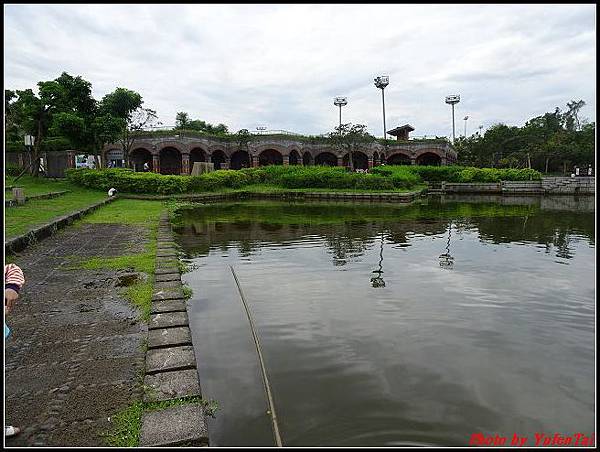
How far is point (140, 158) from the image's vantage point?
135 feet

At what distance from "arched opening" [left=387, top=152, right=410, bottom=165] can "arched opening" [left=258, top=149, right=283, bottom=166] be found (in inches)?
481

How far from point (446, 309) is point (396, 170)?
1108 inches

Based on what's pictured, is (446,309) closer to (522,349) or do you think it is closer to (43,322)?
(522,349)

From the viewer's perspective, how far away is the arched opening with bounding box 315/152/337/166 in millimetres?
47281

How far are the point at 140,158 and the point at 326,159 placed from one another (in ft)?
63.5

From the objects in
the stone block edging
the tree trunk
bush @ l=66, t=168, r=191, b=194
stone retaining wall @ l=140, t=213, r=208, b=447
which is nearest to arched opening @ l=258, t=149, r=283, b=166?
bush @ l=66, t=168, r=191, b=194

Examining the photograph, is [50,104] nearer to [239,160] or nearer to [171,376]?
[239,160]

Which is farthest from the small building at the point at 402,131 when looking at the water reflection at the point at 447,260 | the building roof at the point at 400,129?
the water reflection at the point at 447,260

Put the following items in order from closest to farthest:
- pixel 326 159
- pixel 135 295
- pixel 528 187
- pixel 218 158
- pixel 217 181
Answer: pixel 135 295 < pixel 217 181 < pixel 528 187 < pixel 218 158 < pixel 326 159

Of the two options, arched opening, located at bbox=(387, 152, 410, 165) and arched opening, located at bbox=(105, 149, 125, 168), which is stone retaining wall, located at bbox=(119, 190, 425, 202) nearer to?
arched opening, located at bbox=(105, 149, 125, 168)

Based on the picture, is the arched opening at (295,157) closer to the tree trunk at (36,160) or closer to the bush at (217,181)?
the bush at (217,181)

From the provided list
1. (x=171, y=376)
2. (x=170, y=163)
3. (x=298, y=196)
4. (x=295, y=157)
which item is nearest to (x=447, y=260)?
(x=171, y=376)

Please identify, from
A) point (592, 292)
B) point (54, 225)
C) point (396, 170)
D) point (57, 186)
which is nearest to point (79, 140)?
point (57, 186)

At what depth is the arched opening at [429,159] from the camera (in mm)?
46969
